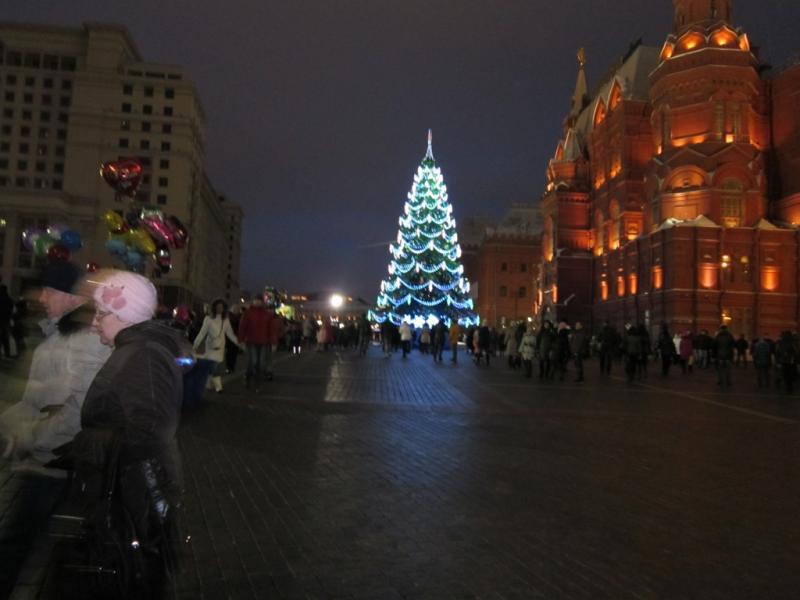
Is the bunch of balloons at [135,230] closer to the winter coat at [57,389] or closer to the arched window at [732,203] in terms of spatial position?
the winter coat at [57,389]

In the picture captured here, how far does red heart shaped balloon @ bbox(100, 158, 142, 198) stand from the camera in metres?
14.2

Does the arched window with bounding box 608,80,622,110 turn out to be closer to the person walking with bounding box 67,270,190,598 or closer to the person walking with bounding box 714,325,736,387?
the person walking with bounding box 714,325,736,387

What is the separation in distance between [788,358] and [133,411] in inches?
863

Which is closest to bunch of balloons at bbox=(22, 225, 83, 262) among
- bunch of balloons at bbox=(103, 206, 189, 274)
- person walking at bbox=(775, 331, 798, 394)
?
bunch of balloons at bbox=(103, 206, 189, 274)

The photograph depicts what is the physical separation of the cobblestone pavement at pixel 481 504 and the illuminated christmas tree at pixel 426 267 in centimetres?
3538

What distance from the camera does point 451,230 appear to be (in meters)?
50.0

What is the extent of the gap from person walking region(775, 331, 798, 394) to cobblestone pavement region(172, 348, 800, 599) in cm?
922

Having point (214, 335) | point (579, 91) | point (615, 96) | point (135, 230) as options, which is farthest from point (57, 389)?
point (579, 91)

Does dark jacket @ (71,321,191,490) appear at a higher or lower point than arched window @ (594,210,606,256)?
lower

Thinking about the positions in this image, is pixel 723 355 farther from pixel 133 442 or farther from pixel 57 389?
pixel 133 442

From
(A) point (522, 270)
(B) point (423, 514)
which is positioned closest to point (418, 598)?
(B) point (423, 514)

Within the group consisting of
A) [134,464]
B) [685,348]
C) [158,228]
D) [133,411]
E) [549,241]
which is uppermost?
[549,241]

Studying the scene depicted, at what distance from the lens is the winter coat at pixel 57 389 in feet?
11.8

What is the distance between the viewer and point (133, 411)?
9.19 ft
